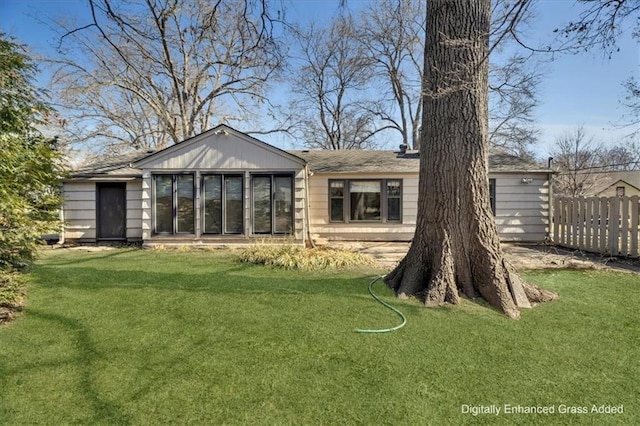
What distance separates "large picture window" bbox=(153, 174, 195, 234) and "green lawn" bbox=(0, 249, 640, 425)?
482cm

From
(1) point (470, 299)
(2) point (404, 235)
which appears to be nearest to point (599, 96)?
(2) point (404, 235)

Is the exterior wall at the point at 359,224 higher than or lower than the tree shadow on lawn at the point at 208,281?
higher

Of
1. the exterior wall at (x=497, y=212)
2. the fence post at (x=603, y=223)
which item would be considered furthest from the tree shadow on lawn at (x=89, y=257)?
the fence post at (x=603, y=223)

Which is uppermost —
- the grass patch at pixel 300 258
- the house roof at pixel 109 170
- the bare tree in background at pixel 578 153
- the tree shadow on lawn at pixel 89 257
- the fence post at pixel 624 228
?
the bare tree in background at pixel 578 153

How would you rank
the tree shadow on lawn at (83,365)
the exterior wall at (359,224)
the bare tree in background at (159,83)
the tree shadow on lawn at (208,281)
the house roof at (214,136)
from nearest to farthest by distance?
the tree shadow on lawn at (83,365) → the tree shadow on lawn at (208,281) → the house roof at (214,136) → the exterior wall at (359,224) → the bare tree in background at (159,83)

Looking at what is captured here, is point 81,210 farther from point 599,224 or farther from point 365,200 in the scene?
point 599,224

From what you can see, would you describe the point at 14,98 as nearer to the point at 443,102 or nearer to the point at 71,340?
the point at 71,340

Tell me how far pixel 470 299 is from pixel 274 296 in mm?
2690

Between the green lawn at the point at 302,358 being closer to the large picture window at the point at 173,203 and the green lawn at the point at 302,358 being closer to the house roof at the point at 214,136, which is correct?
the large picture window at the point at 173,203

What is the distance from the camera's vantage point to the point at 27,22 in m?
14.4

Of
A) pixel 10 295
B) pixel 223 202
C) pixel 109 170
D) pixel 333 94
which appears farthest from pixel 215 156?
pixel 333 94

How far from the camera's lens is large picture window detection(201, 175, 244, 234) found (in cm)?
992

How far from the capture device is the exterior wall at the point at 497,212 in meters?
11.3

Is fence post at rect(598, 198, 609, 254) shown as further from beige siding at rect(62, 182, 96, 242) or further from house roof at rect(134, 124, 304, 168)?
beige siding at rect(62, 182, 96, 242)
